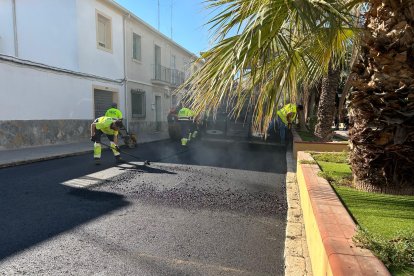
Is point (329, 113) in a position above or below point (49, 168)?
above

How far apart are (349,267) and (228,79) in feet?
6.46

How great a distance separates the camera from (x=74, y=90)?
44.7 feet

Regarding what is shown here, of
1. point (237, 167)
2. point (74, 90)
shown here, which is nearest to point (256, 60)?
point (237, 167)

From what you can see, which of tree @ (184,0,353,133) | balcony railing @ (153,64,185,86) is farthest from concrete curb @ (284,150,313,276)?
balcony railing @ (153,64,185,86)

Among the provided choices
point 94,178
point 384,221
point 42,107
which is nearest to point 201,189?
point 94,178

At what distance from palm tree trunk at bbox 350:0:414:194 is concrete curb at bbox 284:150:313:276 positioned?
96 centimetres

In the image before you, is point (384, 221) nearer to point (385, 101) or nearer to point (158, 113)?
point (385, 101)

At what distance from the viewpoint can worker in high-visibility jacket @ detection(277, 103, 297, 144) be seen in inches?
411

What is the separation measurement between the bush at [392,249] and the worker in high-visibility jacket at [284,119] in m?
7.67

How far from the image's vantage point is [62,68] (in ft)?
44.1

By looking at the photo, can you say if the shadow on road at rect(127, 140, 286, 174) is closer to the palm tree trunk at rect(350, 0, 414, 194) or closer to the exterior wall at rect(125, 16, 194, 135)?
the palm tree trunk at rect(350, 0, 414, 194)

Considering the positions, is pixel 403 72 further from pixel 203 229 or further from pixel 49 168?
pixel 49 168

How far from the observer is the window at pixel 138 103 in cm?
1878

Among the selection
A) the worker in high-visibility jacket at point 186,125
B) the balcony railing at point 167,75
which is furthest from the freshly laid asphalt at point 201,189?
the balcony railing at point 167,75
